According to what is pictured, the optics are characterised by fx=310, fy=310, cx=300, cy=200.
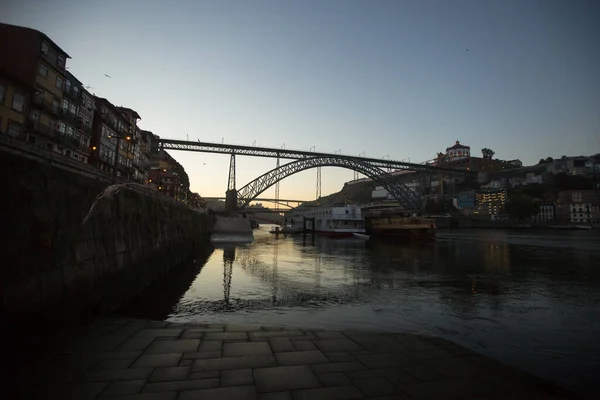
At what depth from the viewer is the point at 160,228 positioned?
1485 cm

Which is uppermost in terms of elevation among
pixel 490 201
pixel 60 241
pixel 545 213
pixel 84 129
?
pixel 490 201

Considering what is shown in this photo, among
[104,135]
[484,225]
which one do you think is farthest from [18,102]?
[484,225]

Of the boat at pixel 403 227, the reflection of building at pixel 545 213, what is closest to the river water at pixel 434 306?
the boat at pixel 403 227

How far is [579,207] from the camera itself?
93688mm

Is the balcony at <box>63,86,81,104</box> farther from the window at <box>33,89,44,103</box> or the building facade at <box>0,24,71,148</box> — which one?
the window at <box>33,89,44,103</box>

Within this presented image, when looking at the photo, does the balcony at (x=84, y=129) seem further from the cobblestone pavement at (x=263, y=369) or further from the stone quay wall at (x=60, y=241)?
the cobblestone pavement at (x=263, y=369)

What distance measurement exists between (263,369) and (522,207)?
367 feet

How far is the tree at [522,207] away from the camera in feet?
305

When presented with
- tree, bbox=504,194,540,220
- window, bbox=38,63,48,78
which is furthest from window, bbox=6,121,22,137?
tree, bbox=504,194,540,220

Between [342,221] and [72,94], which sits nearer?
[72,94]

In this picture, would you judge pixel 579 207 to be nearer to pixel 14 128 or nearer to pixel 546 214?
pixel 546 214

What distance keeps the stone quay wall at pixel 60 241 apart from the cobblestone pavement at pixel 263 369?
123 cm

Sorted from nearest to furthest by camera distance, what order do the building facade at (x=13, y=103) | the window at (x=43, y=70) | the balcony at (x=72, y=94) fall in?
1. the building facade at (x=13, y=103)
2. the window at (x=43, y=70)
3. the balcony at (x=72, y=94)

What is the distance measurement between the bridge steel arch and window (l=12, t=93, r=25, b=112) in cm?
4344
